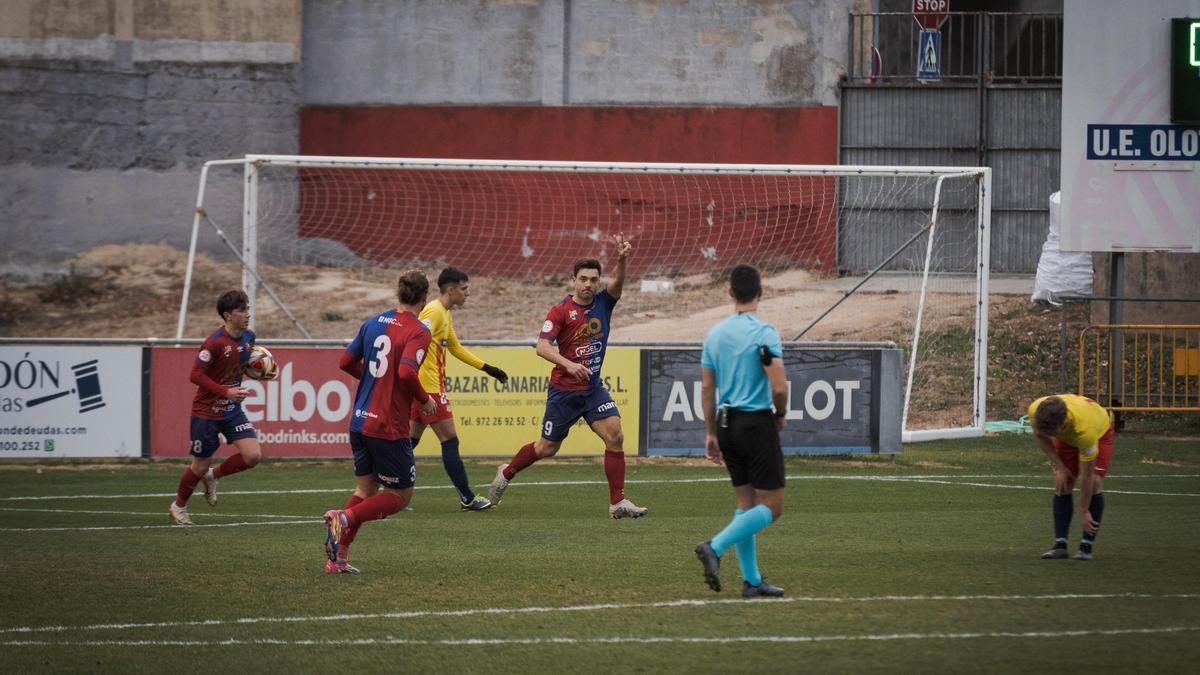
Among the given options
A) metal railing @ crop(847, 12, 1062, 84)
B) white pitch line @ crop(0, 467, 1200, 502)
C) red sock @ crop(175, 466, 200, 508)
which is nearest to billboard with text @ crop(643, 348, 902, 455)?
white pitch line @ crop(0, 467, 1200, 502)

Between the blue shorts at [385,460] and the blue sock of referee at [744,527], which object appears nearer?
the blue sock of referee at [744,527]

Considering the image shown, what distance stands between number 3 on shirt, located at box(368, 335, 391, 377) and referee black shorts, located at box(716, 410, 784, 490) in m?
2.39

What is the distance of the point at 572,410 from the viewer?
12820mm

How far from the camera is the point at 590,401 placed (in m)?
12.8

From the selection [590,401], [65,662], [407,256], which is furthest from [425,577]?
[407,256]

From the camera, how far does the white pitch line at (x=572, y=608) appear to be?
804 cm

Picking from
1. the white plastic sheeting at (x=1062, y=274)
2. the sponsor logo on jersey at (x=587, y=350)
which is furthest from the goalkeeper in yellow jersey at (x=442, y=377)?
the white plastic sheeting at (x=1062, y=274)

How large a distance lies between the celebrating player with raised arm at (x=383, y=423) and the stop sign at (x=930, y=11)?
69.8 feet

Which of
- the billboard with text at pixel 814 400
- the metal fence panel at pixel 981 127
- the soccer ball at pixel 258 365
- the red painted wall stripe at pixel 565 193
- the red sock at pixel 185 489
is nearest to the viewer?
the red sock at pixel 185 489

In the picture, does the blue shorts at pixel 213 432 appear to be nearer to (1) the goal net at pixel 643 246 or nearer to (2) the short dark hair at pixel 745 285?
(2) the short dark hair at pixel 745 285

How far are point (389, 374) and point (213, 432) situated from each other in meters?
3.76

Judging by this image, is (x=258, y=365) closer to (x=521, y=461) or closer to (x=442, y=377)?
(x=442, y=377)

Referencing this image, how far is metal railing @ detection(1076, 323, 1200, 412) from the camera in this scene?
1977cm

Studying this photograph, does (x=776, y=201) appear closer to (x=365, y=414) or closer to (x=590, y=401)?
(x=590, y=401)
